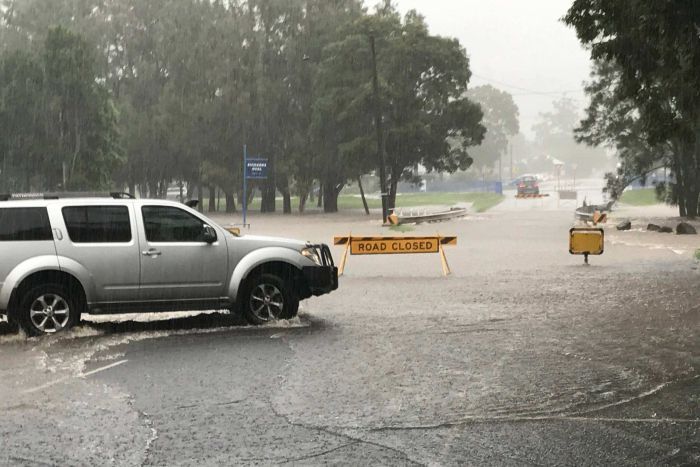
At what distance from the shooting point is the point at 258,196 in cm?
13412

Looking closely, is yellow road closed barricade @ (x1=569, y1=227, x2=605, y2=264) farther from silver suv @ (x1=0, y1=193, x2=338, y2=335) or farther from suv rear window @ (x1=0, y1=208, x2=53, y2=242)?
suv rear window @ (x1=0, y1=208, x2=53, y2=242)

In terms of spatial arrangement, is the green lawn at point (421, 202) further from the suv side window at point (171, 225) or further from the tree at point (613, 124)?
the suv side window at point (171, 225)

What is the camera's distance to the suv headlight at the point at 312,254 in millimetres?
11867

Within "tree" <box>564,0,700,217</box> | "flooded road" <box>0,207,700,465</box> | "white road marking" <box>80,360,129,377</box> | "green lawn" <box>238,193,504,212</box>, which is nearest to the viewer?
"flooded road" <box>0,207,700,465</box>

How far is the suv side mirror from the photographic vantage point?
11.3m

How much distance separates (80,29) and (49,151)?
44.8ft

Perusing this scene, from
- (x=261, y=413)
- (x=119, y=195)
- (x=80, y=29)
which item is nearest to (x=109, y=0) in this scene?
(x=80, y=29)

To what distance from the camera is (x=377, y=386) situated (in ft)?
26.0

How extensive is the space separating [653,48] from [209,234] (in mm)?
12192

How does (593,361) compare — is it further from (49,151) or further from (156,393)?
(49,151)

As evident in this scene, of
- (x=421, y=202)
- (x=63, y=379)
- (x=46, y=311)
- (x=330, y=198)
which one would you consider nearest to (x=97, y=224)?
(x=46, y=311)

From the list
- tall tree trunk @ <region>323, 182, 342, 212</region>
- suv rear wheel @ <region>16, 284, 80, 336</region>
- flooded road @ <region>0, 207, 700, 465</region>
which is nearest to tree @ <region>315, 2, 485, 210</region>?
tall tree trunk @ <region>323, 182, 342, 212</region>

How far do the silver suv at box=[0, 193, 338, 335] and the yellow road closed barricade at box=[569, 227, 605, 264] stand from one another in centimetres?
1037

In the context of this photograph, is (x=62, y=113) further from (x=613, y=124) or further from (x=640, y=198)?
(x=640, y=198)
